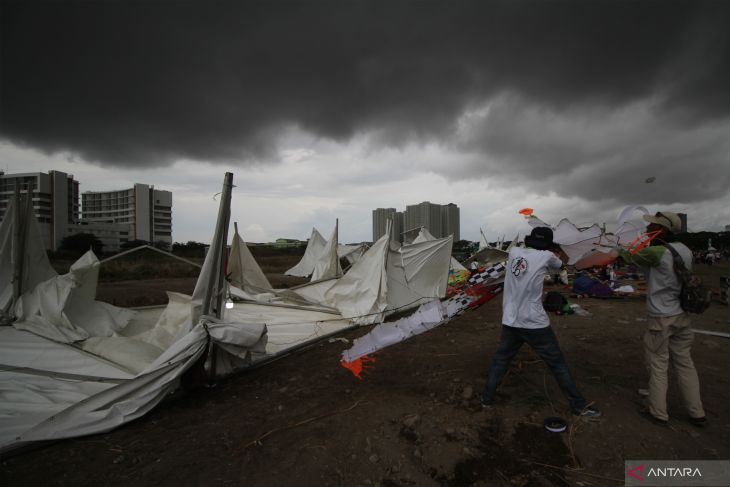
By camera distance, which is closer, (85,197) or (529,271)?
(529,271)

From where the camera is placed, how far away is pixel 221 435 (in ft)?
9.50

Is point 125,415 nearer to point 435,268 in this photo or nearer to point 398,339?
point 398,339

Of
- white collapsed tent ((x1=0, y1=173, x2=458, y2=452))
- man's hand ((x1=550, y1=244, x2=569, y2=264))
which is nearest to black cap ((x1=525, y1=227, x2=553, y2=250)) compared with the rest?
man's hand ((x1=550, y1=244, x2=569, y2=264))

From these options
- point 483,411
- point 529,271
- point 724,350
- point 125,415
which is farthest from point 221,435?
point 724,350

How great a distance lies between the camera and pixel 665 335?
2.70m

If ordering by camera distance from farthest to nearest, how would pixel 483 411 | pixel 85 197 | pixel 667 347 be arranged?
1. pixel 85 197
2. pixel 483 411
3. pixel 667 347

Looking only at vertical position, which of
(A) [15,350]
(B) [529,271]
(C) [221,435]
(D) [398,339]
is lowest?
(C) [221,435]

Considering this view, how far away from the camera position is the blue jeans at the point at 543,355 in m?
2.81

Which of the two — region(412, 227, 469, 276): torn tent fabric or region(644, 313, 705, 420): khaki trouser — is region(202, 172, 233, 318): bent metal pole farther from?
region(412, 227, 469, 276): torn tent fabric

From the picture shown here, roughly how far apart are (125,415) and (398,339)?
2.75 meters

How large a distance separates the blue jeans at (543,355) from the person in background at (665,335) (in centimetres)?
61

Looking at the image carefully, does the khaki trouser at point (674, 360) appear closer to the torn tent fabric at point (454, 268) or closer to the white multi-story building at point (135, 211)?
the torn tent fabric at point (454, 268)

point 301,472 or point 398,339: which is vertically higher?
point 398,339

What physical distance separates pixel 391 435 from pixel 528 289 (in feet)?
5.87
